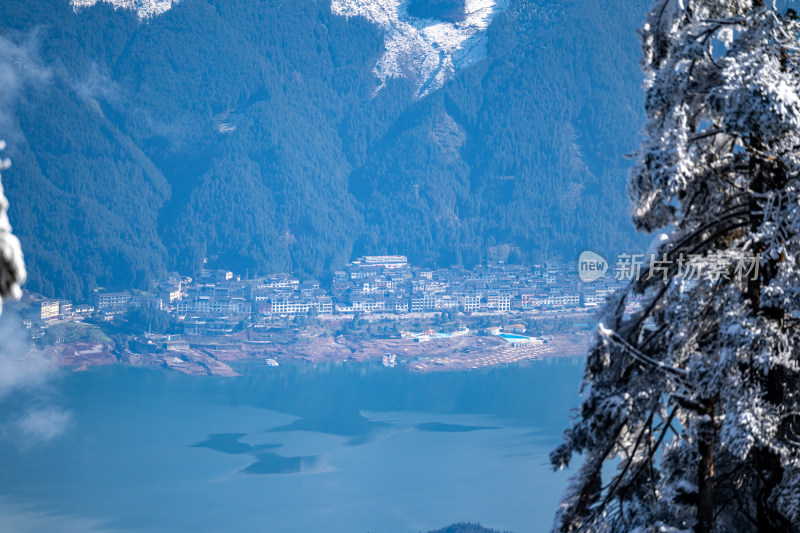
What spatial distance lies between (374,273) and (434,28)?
1011 inches

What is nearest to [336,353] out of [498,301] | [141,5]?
[498,301]

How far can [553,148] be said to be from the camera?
64000 mm

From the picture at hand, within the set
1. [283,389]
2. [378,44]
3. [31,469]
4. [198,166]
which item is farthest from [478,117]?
[31,469]

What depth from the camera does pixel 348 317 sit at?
45.4 meters

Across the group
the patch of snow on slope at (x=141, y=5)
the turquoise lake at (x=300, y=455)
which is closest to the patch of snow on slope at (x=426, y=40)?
the patch of snow on slope at (x=141, y=5)

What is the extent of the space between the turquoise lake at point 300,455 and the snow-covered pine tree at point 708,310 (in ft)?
49.6

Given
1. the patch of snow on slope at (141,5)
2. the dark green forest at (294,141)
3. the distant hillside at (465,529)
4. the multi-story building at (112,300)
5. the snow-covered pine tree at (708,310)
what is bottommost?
the distant hillside at (465,529)

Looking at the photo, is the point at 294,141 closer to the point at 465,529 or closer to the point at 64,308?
the point at 64,308

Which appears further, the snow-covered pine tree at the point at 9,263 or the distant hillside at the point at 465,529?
the distant hillside at the point at 465,529

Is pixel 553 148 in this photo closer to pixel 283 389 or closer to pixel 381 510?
pixel 283 389

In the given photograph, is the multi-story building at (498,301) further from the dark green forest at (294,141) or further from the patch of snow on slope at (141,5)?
the patch of snow on slope at (141,5)

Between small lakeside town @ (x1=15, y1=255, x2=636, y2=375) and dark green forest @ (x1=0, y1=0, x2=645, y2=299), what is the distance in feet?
11.3

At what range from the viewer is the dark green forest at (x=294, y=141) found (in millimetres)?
57250

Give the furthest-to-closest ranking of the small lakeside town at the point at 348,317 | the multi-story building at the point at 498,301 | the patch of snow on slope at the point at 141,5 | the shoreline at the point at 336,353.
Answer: the patch of snow on slope at the point at 141,5, the multi-story building at the point at 498,301, the small lakeside town at the point at 348,317, the shoreline at the point at 336,353
